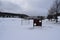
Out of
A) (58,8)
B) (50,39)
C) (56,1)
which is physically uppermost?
(56,1)

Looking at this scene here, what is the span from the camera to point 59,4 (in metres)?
25.4

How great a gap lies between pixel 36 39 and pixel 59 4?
20.8m

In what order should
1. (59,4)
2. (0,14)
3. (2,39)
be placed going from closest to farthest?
(2,39) → (59,4) → (0,14)

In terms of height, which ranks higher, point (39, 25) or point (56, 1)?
point (56, 1)

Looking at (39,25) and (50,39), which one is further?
(39,25)

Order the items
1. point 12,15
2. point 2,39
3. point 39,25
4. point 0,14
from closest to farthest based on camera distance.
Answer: point 2,39 → point 39,25 → point 0,14 → point 12,15

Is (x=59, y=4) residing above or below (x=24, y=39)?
above

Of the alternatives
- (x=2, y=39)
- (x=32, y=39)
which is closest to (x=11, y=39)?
(x=2, y=39)

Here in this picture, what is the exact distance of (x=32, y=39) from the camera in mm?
6445

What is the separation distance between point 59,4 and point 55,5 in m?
1.20

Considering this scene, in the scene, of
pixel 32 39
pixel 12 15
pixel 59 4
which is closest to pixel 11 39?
pixel 32 39

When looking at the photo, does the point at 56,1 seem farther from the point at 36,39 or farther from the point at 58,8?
the point at 36,39

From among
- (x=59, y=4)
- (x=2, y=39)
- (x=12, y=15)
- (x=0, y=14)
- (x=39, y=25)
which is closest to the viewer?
(x=2, y=39)

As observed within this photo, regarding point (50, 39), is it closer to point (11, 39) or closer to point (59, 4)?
point (11, 39)
